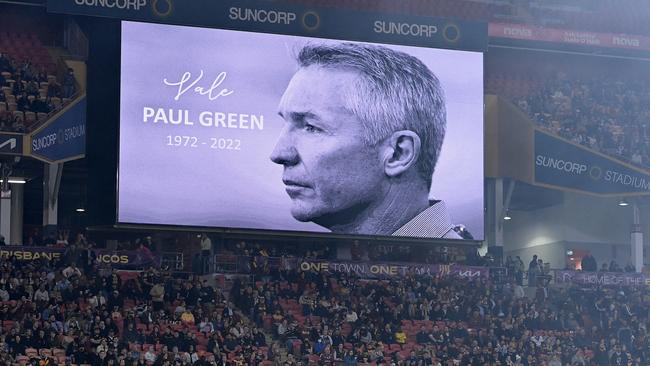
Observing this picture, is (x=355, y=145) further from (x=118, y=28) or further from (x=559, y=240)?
(x=559, y=240)

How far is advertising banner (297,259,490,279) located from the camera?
37.4 meters

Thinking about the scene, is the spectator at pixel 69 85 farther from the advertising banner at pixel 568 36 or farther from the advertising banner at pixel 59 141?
the advertising banner at pixel 568 36

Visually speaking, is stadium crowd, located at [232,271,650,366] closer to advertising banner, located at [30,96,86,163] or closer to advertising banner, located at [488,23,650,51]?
advertising banner, located at [30,96,86,163]

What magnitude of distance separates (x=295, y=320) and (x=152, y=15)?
7572 millimetres

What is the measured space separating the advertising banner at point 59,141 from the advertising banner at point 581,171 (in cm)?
1157

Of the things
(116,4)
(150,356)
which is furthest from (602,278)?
(116,4)

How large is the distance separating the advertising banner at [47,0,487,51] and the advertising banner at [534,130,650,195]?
347cm

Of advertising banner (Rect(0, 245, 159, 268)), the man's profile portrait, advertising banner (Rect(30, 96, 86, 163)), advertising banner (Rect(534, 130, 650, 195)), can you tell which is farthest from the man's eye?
advertising banner (Rect(534, 130, 650, 195))

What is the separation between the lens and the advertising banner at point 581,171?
40.6 metres

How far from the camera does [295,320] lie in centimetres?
3509

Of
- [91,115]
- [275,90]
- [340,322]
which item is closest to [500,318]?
[340,322]

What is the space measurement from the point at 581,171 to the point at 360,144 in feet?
22.8

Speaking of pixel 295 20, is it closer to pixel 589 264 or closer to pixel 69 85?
pixel 69 85

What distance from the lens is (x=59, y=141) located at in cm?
3625
